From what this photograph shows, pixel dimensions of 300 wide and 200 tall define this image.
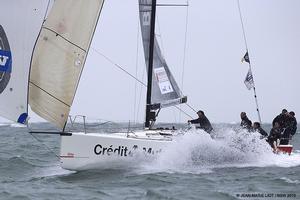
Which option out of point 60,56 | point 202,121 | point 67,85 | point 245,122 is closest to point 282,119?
point 245,122

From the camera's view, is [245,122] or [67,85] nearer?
A: [67,85]

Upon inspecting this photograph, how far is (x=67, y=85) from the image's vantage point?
1067 cm

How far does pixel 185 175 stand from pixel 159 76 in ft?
13.0

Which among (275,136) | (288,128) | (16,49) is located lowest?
(275,136)

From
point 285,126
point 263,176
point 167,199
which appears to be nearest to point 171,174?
point 263,176

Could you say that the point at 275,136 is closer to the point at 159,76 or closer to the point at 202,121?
the point at 202,121

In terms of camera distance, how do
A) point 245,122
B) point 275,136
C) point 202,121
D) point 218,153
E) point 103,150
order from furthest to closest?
point 275,136, point 245,122, point 202,121, point 218,153, point 103,150

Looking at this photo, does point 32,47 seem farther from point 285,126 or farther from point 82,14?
point 285,126

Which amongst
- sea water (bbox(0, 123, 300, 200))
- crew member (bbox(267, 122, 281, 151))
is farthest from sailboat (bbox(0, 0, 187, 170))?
crew member (bbox(267, 122, 281, 151))

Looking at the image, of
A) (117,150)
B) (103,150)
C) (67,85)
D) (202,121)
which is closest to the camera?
(67,85)

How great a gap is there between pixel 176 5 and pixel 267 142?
433 centimetres

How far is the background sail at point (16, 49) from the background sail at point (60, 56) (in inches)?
23.8

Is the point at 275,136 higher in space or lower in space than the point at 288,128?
lower

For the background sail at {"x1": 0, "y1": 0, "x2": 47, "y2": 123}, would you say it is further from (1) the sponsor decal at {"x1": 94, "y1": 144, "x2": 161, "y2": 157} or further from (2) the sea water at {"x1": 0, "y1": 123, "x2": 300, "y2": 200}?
(1) the sponsor decal at {"x1": 94, "y1": 144, "x2": 161, "y2": 157}
